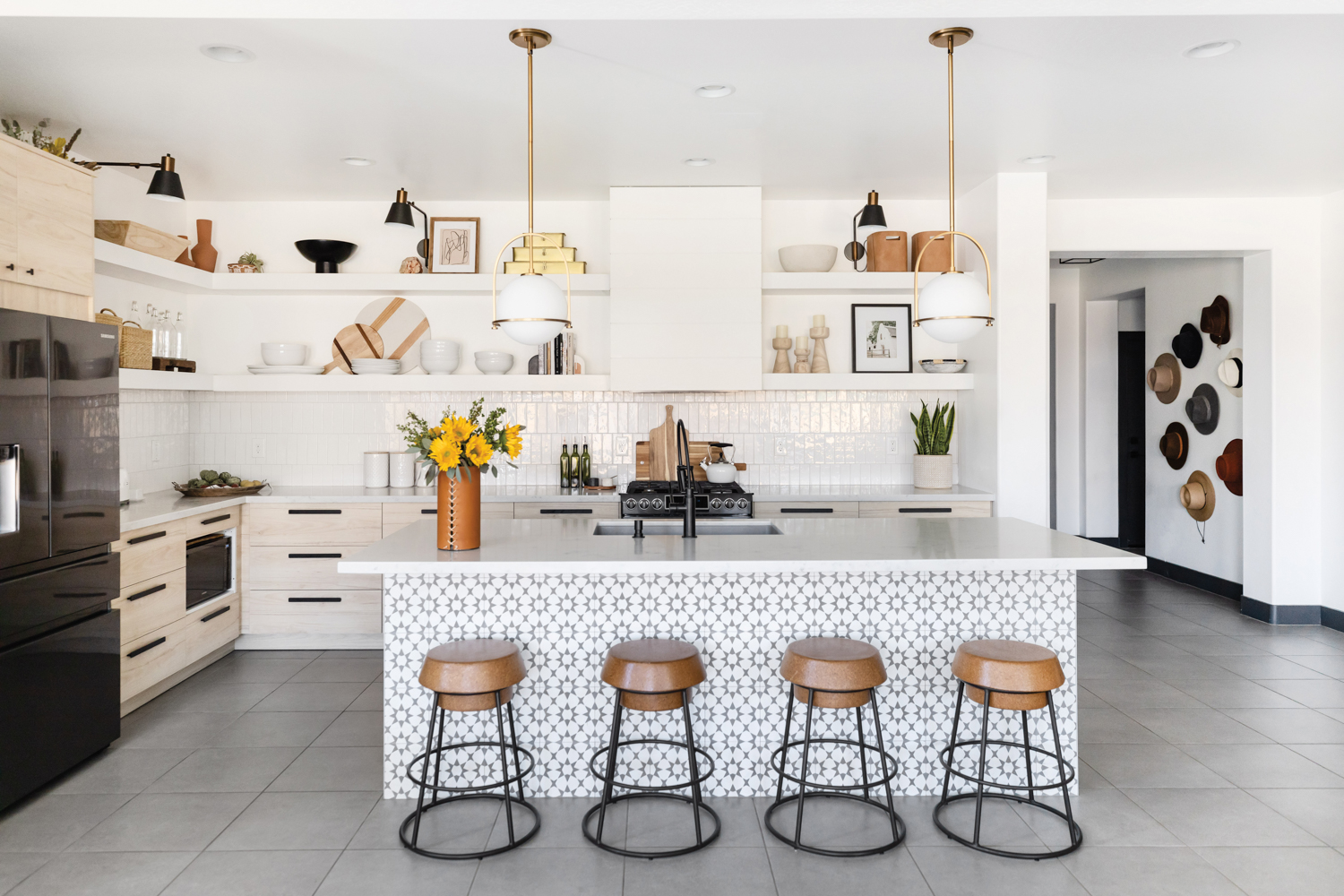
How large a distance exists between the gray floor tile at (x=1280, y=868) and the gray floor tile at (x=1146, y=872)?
0.06m

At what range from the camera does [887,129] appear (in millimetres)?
4301

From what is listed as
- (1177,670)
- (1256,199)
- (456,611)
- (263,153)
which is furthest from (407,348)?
(1256,199)

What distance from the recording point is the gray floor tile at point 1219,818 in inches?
112

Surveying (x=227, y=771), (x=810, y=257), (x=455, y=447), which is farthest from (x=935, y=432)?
(x=227, y=771)

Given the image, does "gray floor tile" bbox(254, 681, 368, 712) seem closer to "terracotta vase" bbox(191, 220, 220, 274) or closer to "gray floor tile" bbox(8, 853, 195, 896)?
"gray floor tile" bbox(8, 853, 195, 896)

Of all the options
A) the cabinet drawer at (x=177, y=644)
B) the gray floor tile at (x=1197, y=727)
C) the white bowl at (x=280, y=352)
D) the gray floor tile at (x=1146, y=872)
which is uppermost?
the white bowl at (x=280, y=352)

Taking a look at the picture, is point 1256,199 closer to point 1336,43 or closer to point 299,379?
point 1336,43

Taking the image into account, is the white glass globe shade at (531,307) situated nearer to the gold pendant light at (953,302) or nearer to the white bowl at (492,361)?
the gold pendant light at (953,302)

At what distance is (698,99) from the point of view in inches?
151

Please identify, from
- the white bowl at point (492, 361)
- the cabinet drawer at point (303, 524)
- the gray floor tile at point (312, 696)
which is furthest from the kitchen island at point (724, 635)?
the white bowl at point (492, 361)

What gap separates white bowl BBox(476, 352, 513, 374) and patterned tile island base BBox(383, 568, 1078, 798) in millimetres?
2581

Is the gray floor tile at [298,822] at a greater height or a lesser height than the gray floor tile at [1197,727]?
lesser

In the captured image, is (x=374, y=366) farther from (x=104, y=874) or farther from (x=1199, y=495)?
(x=1199, y=495)

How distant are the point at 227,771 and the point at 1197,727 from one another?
166 inches
